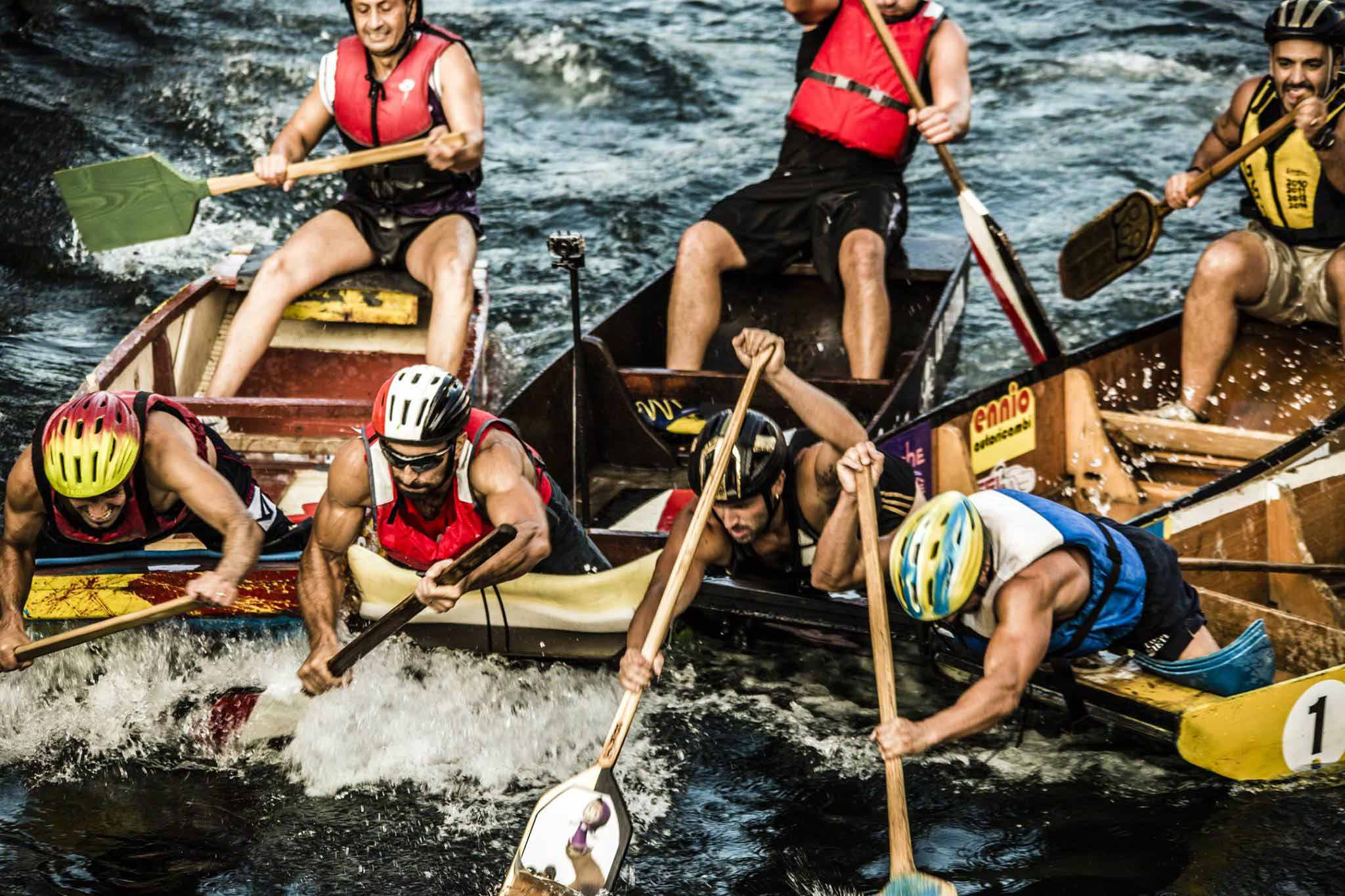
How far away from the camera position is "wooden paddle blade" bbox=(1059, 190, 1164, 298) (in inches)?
288

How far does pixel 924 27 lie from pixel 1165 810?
3.92 meters

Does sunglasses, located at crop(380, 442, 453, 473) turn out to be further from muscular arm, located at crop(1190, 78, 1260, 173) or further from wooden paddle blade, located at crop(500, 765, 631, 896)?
muscular arm, located at crop(1190, 78, 1260, 173)

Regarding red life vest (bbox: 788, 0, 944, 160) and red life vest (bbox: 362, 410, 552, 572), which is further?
red life vest (bbox: 788, 0, 944, 160)

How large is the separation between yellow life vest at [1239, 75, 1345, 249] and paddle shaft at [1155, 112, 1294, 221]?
0.30ft

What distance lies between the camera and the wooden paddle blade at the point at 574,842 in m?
4.63

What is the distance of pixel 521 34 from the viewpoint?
1498 centimetres

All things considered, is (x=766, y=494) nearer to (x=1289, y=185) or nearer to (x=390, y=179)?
(x=390, y=179)

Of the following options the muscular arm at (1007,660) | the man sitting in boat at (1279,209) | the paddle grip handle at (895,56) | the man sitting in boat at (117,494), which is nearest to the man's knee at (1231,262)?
the man sitting in boat at (1279,209)

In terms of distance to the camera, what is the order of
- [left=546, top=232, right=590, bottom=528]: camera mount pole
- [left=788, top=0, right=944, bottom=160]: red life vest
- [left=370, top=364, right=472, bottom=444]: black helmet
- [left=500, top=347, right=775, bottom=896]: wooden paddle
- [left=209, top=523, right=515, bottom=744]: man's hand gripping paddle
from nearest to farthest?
[left=500, top=347, right=775, bottom=896]: wooden paddle
[left=370, top=364, right=472, bottom=444]: black helmet
[left=209, top=523, right=515, bottom=744]: man's hand gripping paddle
[left=546, top=232, right=590, bottom=528]: camera mount pole
[left=788, top=0, right=944, bottom=160]: red life vest

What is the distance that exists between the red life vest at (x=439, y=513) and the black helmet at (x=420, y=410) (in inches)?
4.4

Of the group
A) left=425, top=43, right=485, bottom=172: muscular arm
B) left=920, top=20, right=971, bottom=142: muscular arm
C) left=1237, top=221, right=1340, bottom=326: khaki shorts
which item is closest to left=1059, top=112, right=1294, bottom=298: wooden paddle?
left=1237, top=221, right=1340, bottom=326: khaki shorts

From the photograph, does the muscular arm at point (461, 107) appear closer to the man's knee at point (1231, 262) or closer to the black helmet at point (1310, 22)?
the man's knee at point (1231, 262)

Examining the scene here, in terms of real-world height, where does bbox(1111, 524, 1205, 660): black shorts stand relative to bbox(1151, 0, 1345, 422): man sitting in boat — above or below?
below

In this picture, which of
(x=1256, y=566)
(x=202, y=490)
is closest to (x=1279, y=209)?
(x=1256, y=566)
